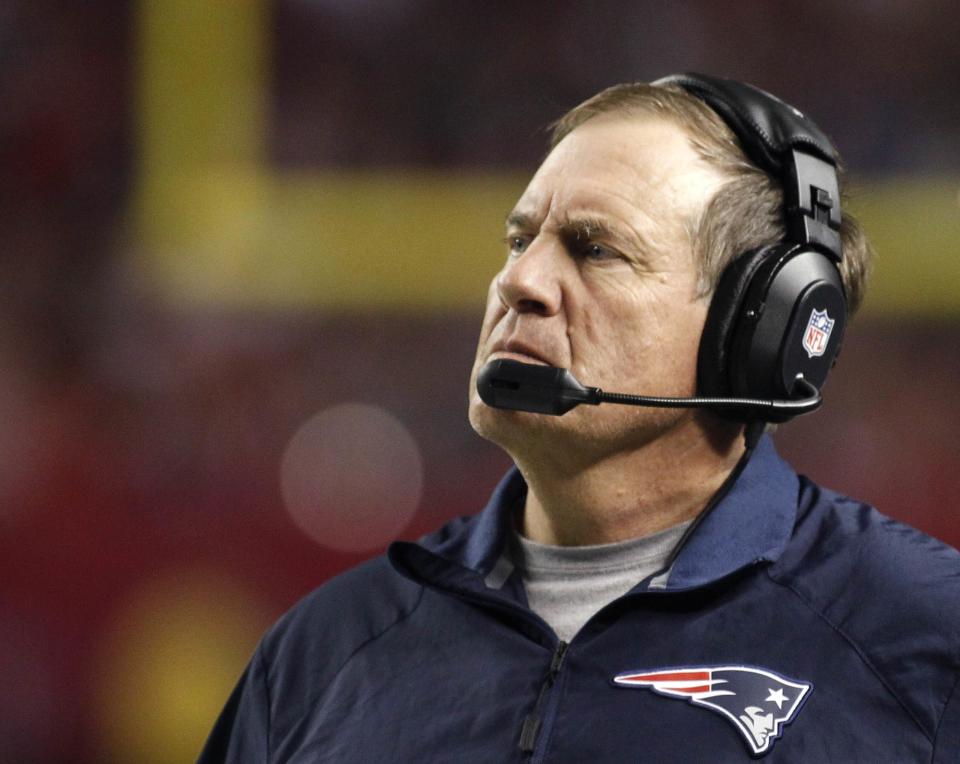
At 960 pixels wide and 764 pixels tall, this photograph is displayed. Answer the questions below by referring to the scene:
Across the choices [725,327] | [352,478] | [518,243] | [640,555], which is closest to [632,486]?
[640,555]

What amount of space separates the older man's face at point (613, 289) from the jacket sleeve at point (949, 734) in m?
0.34

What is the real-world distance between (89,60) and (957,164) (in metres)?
2.39

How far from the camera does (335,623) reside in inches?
51.3

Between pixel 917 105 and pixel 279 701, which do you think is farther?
pixel 917 105

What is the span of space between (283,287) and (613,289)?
7.79ft

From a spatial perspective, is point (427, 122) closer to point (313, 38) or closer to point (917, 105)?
point (313, 38)

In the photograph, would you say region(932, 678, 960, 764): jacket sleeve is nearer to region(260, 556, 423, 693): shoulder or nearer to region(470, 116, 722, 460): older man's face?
region(470, 116, 722, 460): older man's face

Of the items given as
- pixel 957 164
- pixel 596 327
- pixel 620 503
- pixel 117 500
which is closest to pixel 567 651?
pixel 620 503

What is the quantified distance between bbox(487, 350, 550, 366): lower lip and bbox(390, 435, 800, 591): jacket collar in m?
0.17

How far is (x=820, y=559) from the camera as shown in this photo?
1.16m

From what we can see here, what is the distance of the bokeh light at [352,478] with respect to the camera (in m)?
3.26

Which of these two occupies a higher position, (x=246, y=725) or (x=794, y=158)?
(x=794, y=158)

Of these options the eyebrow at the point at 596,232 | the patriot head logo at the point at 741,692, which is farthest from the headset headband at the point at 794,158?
the patriot head logo at the point at 741,692

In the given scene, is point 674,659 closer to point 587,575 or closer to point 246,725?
point 587,575
